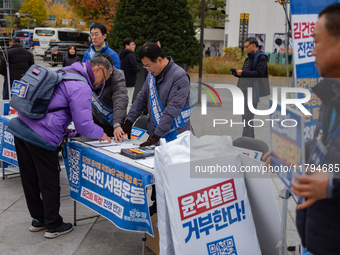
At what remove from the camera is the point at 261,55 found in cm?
636

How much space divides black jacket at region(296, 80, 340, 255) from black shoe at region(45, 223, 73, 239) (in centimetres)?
260

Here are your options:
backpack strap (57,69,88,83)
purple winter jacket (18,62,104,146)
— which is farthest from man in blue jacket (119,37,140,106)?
purple winter jacket (18,62,104,146)

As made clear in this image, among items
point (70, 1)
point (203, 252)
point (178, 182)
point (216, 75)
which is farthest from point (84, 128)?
point (70, 1)

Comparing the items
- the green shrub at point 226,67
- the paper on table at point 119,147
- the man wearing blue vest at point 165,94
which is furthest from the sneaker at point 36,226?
the green shrub at point 226,67

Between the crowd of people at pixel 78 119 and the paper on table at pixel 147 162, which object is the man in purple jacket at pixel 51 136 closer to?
the crowd of people at pixel 78 119

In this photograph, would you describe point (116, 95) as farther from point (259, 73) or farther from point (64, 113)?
point (259, 73)

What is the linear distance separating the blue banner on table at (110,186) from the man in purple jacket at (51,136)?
184 mm

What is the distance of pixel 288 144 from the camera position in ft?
4.63

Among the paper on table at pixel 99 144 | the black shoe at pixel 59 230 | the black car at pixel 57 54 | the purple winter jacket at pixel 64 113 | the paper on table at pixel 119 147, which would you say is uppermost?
the black car at pixel 57 54

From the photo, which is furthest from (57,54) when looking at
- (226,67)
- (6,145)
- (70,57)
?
(6,145)

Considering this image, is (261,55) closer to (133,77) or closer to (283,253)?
(133,77)

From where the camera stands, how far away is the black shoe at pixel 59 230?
345 centimetres

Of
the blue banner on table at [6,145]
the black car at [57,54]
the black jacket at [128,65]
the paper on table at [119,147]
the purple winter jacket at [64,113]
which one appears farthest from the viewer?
the black car at [57,54]

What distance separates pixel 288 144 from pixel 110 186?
6.27 feet
